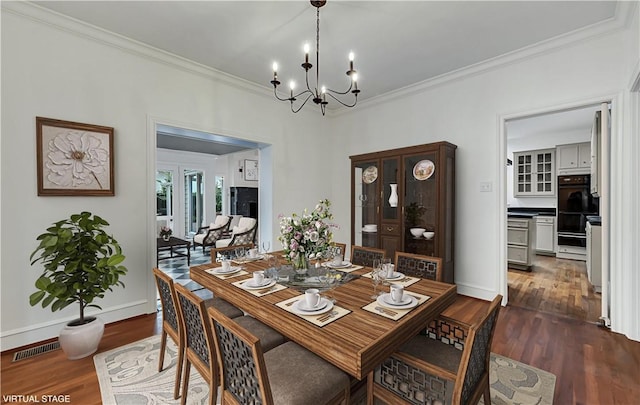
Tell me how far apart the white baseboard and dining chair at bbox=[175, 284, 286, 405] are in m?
1.69

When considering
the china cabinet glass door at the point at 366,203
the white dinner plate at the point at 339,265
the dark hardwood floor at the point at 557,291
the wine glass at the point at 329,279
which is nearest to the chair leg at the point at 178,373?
the wine glass at the point at 329,279

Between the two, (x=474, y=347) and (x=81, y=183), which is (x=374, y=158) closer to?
(x=474, y=347)

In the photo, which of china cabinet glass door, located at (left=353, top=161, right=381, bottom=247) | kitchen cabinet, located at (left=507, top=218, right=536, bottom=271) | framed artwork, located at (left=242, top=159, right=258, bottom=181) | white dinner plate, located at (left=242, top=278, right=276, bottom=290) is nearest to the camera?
white dinner plate, located at (left=242, top=278, right=276, bottom=290)

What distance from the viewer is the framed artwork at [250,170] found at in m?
7.70

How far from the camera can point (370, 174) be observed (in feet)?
13.1

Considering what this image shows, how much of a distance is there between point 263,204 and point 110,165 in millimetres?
2004

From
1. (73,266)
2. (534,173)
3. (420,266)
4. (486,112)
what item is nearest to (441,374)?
(420,266)

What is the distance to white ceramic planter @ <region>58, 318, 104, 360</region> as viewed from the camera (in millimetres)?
2117

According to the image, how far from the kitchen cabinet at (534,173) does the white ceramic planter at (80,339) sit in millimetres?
7803

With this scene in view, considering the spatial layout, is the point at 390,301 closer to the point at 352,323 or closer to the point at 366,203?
the point at 352,323

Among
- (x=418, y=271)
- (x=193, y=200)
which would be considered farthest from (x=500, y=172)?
(x=193, y=200)

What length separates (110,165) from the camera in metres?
2.72

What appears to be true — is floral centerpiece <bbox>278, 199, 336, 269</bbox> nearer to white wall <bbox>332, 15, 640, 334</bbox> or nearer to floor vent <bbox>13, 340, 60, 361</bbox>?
floor vent <bbox>13, 340, 60, 361</bbox>

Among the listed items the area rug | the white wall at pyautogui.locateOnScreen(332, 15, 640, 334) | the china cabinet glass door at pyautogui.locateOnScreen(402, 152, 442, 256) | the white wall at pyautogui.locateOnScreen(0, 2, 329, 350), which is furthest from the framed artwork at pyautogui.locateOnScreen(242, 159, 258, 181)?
the area rug
